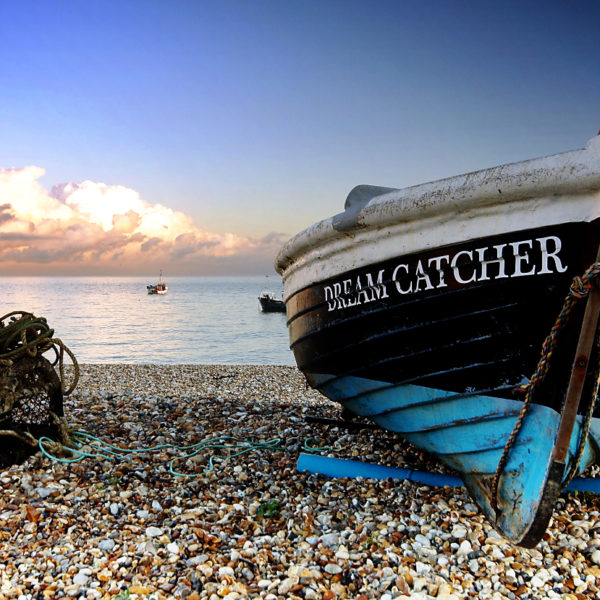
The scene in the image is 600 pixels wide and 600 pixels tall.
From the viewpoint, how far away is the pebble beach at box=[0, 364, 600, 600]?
303cm

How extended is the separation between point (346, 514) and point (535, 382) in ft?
5.28

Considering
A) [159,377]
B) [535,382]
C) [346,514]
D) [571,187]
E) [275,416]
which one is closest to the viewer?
[571,187]

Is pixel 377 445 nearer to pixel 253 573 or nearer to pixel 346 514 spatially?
pixel 346 514

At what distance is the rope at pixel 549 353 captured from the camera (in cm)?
298

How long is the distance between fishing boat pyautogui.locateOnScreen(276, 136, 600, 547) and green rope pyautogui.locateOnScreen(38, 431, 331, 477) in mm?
1622

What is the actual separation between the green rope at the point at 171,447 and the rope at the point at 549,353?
7.19 feet

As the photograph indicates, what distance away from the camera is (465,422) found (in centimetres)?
367

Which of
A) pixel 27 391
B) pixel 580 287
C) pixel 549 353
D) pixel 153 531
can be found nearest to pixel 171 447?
pixel 27 391

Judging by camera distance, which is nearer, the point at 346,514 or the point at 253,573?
the point at 253,573

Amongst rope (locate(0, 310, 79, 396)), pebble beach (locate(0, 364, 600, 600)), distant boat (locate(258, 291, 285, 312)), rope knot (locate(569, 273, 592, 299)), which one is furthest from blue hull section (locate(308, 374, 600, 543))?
distant boat (locate(258, 291, 285, 312))

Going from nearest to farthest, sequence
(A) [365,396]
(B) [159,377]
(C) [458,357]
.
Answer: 1. (C) [458,357]
2. (A) [365,396]
3. (B) [159,377]

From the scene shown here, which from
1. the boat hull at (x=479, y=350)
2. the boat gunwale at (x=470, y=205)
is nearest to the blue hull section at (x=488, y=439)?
the boat hull at (x=479, y=350)

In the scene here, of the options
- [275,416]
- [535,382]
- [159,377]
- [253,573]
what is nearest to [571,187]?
[535,382]

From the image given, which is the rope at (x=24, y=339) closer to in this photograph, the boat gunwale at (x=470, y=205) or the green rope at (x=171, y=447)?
the green rope at (x=171, y=447)
